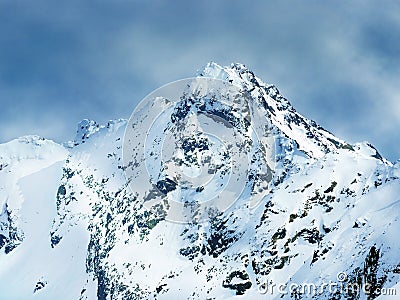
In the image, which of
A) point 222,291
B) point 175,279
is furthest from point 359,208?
point 175,279

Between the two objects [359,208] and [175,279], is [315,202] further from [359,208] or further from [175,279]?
[175,279]

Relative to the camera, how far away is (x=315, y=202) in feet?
599

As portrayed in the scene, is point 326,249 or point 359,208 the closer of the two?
point 326,249

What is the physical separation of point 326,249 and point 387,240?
25392 mm

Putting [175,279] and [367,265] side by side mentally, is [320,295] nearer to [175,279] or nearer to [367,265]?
[367,265]

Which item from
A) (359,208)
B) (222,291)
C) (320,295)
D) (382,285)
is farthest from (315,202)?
(382,285)

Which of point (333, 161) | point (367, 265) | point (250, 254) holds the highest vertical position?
point (333, 161)

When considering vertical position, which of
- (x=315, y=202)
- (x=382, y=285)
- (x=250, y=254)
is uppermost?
(x=315, y=202)

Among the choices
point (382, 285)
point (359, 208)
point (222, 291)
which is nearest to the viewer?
point (382, 285)

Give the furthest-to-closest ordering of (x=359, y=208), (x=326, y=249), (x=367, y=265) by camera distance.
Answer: (x=359, y=208) < (x=326, y=249) < (x=367, y=265)

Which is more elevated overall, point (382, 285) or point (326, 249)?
point (326, 249)

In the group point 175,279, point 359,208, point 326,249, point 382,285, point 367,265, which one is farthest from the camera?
point 175,279

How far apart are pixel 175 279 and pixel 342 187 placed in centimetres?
6281

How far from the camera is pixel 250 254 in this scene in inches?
7224
